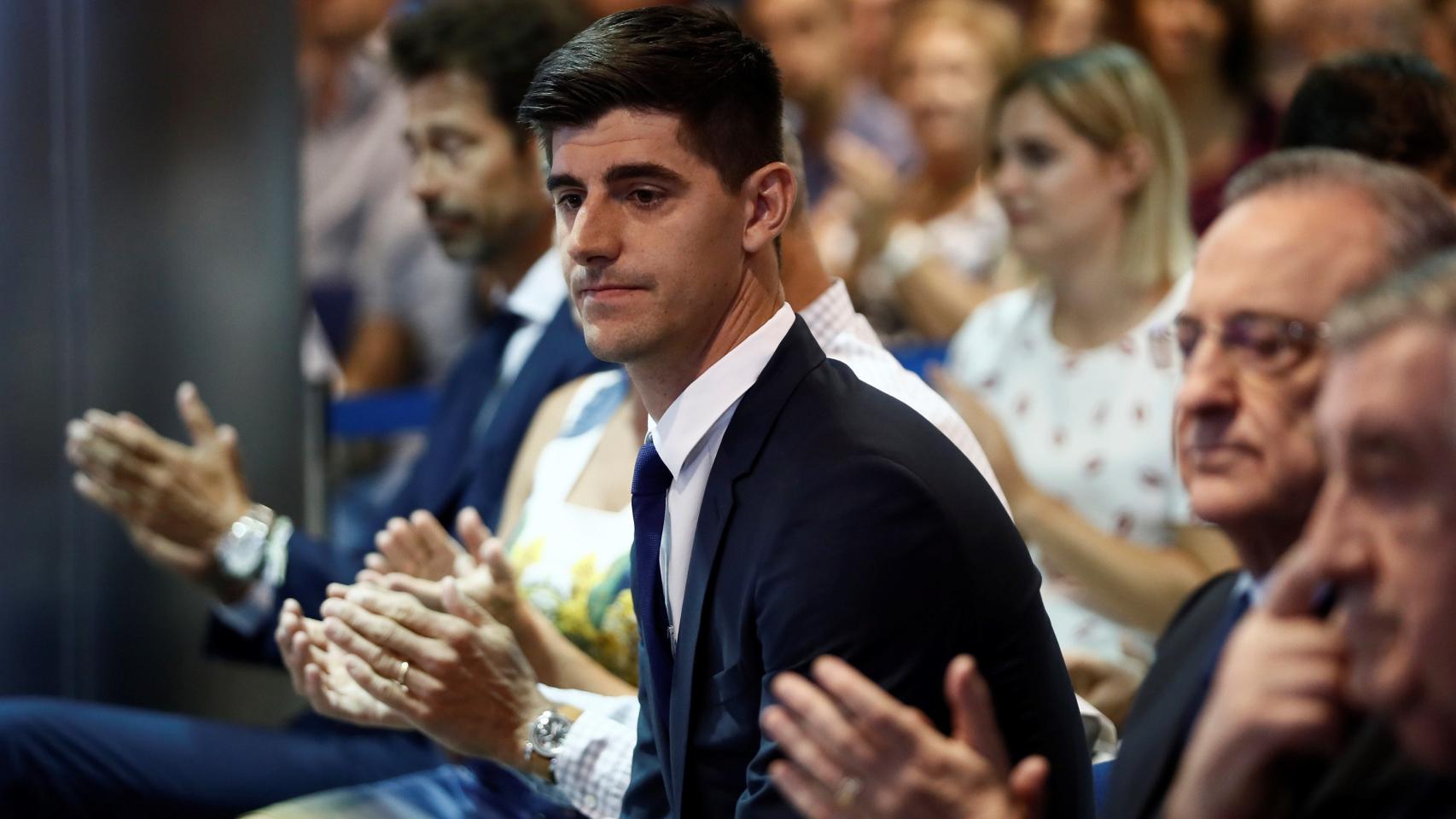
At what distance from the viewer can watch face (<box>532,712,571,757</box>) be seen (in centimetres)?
184

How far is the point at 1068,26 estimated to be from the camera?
4.52 meters

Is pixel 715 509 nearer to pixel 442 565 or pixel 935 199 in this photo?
pixel 442 565

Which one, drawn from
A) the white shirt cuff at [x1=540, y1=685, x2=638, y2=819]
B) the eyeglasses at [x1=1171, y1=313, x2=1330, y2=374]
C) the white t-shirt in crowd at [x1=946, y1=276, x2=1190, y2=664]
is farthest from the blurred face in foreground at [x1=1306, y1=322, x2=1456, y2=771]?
the white t-shirt in crowd at [x1=946, y1=276, x2=1190, y2=664]

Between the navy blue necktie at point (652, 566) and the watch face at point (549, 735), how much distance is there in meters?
0.23

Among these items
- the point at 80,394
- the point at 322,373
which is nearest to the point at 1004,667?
the point at 80,394

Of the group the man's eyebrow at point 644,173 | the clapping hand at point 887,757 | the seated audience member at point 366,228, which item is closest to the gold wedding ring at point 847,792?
the clapping hand at point 887,757

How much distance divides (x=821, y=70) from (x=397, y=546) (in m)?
2.86

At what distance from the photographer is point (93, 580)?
2.92 meters

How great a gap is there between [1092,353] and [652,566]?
1459mm

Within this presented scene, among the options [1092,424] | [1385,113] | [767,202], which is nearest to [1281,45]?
[1092,424]

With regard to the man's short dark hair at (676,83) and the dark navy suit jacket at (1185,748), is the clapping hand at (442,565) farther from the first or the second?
the dark navy suit jacket at (1185,748)

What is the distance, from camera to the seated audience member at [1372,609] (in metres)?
1.00

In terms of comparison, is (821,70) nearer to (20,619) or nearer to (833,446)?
(20,619)

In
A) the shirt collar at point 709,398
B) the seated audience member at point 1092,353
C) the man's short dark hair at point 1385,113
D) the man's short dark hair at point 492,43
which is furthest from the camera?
the man's short dark hair at point 492,43
